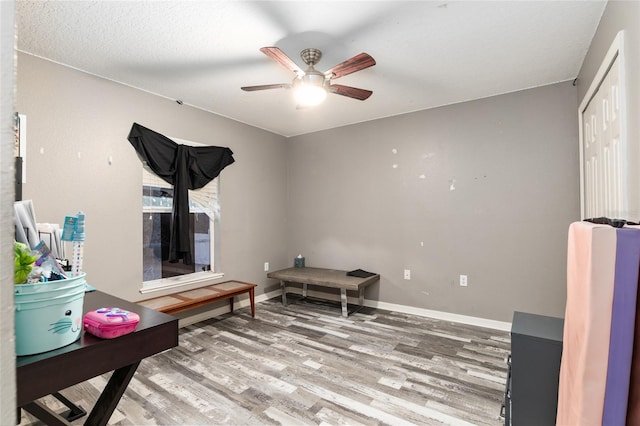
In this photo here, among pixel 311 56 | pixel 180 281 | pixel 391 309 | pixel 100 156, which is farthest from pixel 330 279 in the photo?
pixel 100 156

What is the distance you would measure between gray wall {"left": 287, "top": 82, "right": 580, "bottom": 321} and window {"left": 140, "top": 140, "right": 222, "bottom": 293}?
1.52 m

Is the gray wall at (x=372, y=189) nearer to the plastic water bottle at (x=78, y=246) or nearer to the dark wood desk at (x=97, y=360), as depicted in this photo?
the dark wood desk at (x=97, y=360)

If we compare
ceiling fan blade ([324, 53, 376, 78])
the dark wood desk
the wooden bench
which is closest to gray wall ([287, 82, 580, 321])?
the wooden bench

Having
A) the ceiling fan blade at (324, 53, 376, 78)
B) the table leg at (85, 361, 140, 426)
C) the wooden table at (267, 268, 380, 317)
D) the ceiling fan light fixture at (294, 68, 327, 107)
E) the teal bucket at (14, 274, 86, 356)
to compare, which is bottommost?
the wooden table at (267, 268, 380, 317)

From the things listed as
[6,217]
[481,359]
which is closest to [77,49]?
[6,217]

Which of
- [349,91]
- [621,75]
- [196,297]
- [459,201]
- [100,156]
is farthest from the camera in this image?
[459,201]

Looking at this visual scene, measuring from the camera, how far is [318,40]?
2.30m

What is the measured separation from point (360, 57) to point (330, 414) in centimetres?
229

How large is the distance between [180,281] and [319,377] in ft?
6.50

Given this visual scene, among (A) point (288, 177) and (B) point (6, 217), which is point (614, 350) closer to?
(B) point (6, 217)

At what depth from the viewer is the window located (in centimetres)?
327

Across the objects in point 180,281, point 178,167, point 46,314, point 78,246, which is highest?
point 178,167

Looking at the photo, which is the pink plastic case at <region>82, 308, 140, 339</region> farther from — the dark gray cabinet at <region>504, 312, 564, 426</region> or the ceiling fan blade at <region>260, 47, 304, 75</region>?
the ceiling fan blade at <region>260, 47, 304, 75</region>

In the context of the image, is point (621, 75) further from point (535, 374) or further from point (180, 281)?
point (180, 281)
